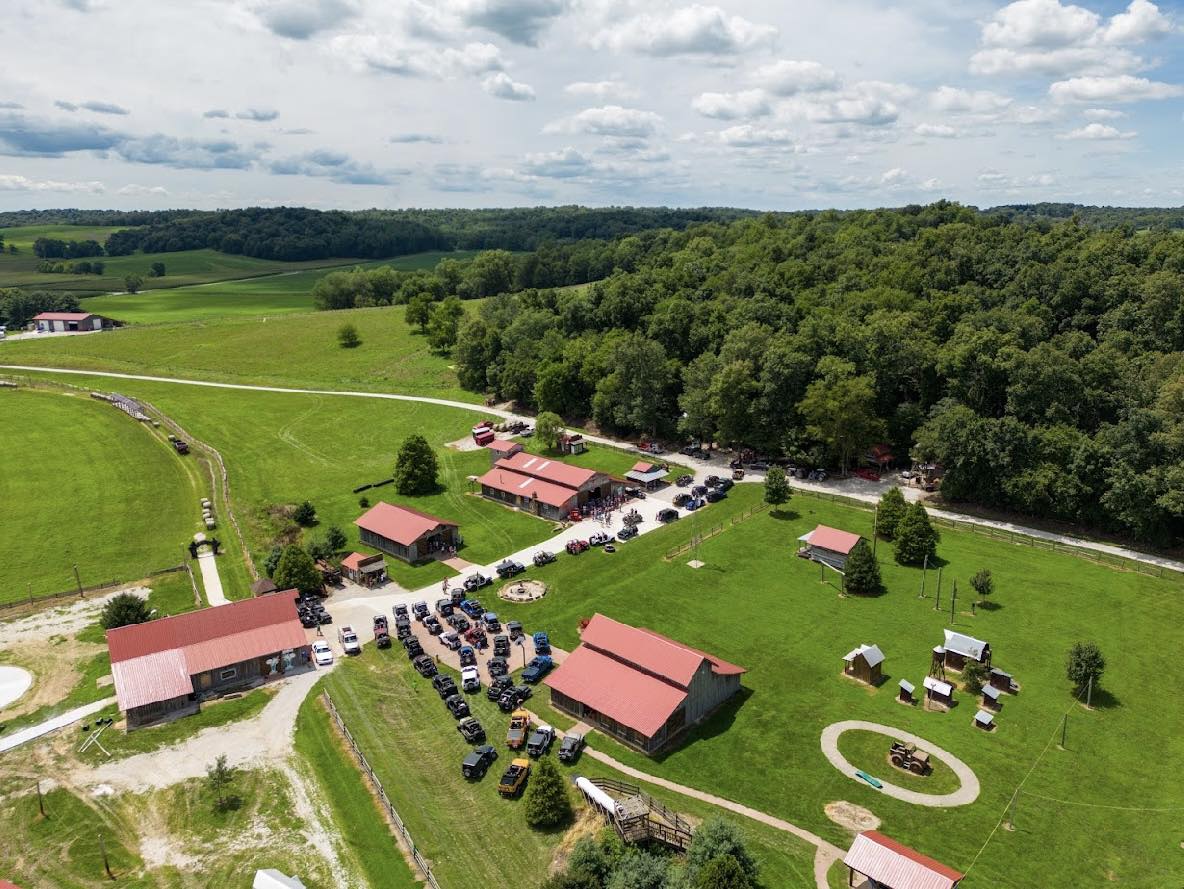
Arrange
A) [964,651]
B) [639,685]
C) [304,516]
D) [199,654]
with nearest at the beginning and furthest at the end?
[639,685]
[964,651]
[199,654]
[304,516]

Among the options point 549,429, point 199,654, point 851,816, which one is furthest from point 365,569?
point 851,816

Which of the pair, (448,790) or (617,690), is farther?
(617,690)

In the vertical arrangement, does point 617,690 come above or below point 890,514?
below

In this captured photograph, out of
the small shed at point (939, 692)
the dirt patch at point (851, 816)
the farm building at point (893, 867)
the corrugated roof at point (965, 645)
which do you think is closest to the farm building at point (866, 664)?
the small shed at point (939, 692)

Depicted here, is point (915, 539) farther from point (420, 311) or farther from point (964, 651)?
point (420, 311)

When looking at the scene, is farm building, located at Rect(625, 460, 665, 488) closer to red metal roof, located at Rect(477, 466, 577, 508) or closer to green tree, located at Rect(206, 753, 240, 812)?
red metal roof, located at Rect(477, 466, 577, 508)

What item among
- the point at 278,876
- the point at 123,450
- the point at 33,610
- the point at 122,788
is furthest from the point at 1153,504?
the point at 123,450

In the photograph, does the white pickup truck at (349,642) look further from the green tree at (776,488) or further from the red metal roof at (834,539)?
the green tree at (776,488)

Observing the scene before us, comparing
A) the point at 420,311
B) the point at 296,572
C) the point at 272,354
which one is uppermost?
the point at 420,311
